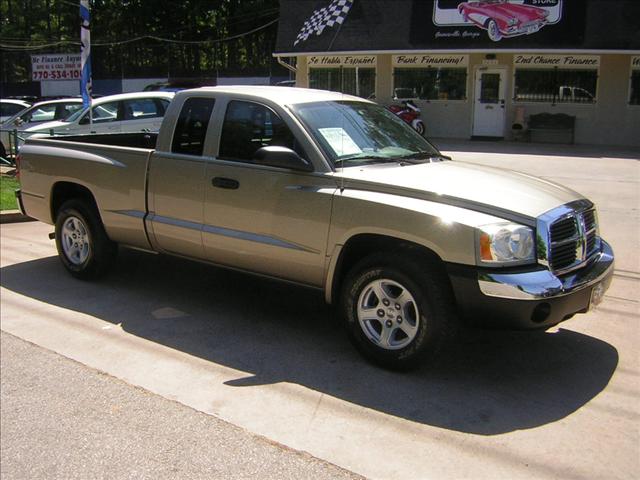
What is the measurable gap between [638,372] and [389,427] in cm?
191

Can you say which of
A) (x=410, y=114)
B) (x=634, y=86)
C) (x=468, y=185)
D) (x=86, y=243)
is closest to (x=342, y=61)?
(x=410, y=114)

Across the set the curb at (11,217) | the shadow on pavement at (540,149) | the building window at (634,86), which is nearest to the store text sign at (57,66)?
the shadow on pavement at (540,149)

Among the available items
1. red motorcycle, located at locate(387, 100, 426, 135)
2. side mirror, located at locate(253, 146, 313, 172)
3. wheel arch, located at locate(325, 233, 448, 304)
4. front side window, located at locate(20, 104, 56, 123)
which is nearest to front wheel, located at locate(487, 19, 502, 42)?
red motorcycle, located at locate(387, 100, 426, 135)

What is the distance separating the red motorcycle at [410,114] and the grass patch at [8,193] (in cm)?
1211

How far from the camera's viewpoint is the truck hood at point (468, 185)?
13.5ft

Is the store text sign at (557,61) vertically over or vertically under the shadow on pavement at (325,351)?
over

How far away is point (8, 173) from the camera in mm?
13281

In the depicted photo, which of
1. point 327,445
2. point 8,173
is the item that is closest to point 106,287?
point 327,445

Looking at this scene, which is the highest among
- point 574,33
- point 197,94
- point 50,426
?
point 574,33

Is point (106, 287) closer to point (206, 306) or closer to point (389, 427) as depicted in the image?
point (206, 306)

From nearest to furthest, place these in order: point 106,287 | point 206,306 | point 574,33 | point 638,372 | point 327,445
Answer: point 327,445 → point 638,372 → point 206,306 → point 106,287 → point 574,33

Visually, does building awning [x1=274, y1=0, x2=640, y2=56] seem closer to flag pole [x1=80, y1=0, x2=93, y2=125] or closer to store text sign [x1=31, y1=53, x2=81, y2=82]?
flag pole [x1=80, y1=0, x2=93, y2=125]

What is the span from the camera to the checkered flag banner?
69.6 ft

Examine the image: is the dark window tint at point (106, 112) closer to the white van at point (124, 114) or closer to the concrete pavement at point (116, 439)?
the white van at point (124, 114)
